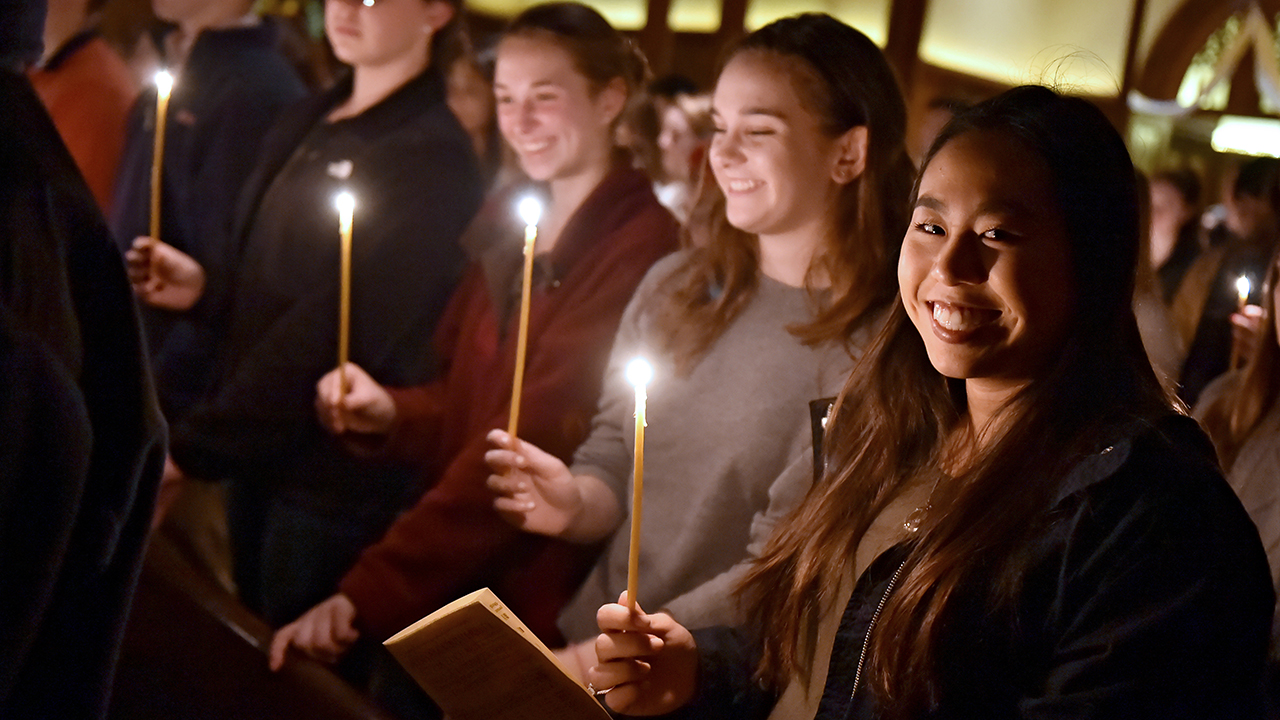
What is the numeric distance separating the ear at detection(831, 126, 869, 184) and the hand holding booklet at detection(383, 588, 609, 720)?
0.96 m

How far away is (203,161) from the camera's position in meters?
2.90

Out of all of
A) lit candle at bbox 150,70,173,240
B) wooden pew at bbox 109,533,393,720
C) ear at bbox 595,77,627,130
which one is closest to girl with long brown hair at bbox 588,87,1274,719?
ear at bbox 595,77,627,130

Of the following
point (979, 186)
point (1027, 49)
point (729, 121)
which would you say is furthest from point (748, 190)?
point (1027, 49)

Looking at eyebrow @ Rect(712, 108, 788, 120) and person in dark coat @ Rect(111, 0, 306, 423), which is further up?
eyebrow @ Rect(712, 108, 788, 120)

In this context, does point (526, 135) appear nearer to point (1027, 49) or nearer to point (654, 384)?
point (654, 384)

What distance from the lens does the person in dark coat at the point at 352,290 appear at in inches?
98.3

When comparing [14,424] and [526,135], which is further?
[526,135]

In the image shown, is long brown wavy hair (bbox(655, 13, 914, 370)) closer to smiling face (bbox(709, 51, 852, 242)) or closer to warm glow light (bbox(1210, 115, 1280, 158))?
smiling face (bbox(709, 51, 852, 242))

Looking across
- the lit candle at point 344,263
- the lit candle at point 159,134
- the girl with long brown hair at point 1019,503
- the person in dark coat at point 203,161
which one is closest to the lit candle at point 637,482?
the girl with long brown hair at point 1019,503

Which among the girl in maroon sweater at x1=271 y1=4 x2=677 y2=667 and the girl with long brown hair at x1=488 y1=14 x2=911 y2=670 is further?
the girl in maroon sweater at x1=271 y1=4 x2=677 y2=667

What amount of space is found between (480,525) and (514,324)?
0.40m

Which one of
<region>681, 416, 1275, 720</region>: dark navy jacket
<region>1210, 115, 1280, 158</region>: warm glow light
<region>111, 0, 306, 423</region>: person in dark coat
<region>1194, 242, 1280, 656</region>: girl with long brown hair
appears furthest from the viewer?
<region>1210, 115, 1280, 158</region>: warm glow light

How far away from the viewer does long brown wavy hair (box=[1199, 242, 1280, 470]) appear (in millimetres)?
2180

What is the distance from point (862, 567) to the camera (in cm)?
135
